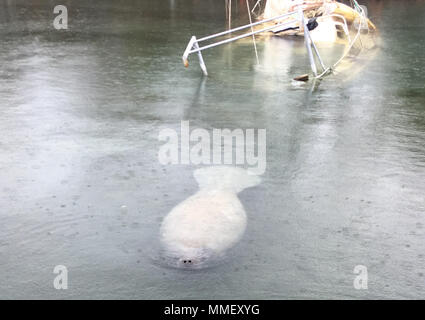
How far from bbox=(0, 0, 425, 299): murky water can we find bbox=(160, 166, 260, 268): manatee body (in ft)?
0.28

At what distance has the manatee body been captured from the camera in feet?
13.1

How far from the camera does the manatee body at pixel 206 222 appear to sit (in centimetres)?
398

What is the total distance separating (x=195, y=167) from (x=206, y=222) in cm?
119

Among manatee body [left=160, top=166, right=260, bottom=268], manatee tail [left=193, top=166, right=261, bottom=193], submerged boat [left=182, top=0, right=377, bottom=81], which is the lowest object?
manatee body [left=160, top=166, right=260, bottom=268]

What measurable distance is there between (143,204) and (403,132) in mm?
3218

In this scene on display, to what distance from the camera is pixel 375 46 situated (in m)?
10.4
